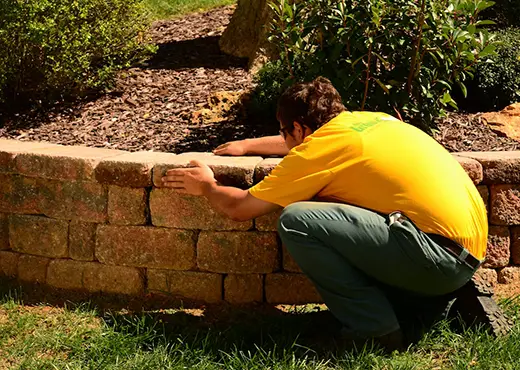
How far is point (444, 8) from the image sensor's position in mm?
4633

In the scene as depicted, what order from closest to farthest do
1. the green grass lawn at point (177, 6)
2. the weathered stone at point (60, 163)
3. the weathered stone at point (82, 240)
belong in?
the weathered stone at point (60, 163) → the weathered stone at point (82, 240) → the green grass lawn at point (177, 6)

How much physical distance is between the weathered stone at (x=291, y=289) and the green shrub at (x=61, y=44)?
111 inches

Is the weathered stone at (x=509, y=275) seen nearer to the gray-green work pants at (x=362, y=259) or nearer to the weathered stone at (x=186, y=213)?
the gray-green work pants at (x=362, y=259)

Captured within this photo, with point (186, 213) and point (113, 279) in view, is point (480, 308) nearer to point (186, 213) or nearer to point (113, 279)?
point (186, 213)

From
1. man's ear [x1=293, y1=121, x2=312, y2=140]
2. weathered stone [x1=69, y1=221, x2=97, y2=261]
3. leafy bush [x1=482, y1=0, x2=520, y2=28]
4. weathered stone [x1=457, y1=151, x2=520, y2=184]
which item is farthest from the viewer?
leafy bush [x1=482, y1=0, x2=520, y2=28]

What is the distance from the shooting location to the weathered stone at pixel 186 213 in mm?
4051

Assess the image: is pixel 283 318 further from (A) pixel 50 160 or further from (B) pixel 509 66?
(B) pixel 509 66

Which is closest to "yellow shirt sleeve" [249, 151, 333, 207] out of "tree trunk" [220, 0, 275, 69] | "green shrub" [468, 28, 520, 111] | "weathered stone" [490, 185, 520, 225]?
"weathered stone" [490, 185, 520, 225]

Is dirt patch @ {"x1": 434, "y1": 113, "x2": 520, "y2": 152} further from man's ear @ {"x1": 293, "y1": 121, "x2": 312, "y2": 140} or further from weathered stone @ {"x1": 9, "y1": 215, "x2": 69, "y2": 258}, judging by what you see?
weathered stone @ {"x1": 9, "y1": 215, "x2": 69, "y2": 258}

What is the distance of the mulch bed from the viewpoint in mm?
5312

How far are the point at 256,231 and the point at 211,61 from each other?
341 cm

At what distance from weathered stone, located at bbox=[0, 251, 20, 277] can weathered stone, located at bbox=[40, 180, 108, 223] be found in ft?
1.40

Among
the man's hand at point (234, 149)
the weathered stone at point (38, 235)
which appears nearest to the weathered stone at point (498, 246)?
the man's hand at point (234, 149)

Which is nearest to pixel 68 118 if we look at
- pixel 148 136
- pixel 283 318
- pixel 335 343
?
pixel 148 136
